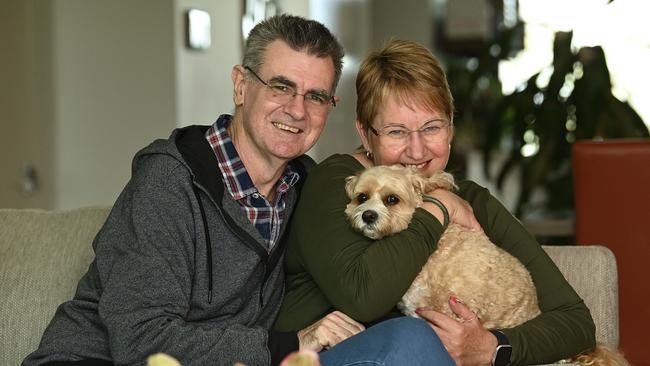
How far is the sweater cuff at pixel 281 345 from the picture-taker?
198 centimetres

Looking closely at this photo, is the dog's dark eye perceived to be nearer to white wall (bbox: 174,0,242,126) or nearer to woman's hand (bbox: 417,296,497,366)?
woman's hand (bbox: 417,296,497,366)

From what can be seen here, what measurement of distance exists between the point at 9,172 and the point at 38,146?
0.28 meters

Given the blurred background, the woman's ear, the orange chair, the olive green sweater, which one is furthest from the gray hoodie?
the blurred background

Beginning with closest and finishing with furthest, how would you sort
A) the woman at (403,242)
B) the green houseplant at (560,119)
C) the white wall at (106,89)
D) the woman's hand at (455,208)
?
the woman at (403,242), the woman's hand at (455,208), the white wall at (106,89), the green houseplant at (560,119)

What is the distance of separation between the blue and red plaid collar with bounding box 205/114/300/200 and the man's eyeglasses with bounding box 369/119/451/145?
1.24ft

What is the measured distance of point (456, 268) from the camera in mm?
2211

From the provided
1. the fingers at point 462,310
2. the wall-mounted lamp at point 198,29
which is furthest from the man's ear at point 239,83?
the wall-mounted lamp at point 198,29

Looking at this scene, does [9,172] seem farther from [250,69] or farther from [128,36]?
[250,69]

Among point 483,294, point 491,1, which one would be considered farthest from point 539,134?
point 491,1

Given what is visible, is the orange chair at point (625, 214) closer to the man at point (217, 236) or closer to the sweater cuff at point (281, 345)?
the man at point (217, 236)

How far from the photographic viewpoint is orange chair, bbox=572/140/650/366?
9.23ft

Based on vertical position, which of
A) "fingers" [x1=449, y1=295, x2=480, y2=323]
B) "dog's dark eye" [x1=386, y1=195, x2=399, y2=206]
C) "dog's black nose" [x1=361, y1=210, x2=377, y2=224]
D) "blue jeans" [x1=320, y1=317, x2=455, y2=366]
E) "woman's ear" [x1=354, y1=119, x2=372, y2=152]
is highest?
"woman's ear" [x1=354, y1=119, x2=372, y2=152]

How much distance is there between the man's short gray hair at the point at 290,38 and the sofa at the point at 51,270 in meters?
0.69

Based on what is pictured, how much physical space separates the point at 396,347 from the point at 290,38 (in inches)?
34.2
